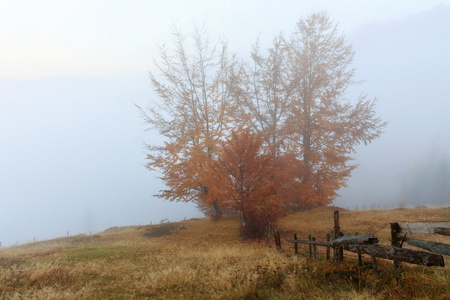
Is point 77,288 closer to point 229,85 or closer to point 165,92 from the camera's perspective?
point 165,92

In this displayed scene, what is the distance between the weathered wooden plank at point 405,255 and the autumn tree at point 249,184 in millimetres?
8665

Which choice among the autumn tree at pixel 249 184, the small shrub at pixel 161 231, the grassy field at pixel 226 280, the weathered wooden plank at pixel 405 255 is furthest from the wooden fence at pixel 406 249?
the small shrub at pixel 161 231

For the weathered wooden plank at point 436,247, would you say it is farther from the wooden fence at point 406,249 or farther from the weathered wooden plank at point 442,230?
the weathered wooden plank at point 442,230

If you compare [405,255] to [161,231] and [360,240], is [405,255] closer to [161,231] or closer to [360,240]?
[360,240]

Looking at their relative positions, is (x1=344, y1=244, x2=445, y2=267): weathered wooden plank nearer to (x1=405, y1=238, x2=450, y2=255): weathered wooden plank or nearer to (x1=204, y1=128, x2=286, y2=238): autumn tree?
(x1=405, y1=238, x2=450, y2=255): weathered wooden plank

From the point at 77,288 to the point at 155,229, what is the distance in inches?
602

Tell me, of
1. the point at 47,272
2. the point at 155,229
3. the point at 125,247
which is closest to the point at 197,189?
the point at 155,229

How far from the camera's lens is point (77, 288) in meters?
8.38

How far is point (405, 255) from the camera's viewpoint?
5953 millimetres

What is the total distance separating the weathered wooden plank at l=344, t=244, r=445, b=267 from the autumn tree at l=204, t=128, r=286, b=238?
28.4ft

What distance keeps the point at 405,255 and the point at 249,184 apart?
35.0 feet

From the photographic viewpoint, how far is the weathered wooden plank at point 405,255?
5434mm

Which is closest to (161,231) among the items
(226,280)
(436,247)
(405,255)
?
(226,280)

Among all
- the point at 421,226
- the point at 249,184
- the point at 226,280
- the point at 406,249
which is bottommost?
the point at 226,280
